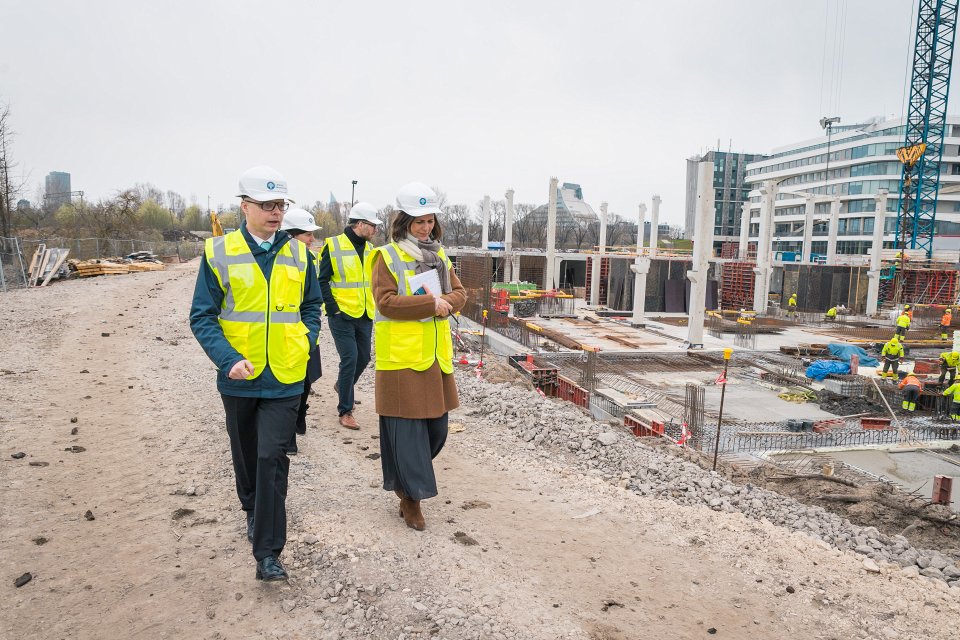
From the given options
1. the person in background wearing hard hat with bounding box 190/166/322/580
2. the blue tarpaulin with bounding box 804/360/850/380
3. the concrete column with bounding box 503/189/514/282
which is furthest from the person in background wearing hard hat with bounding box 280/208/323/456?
the concrete column with bounding box 503/189/514/282

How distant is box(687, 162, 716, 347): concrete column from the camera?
59.2 feet

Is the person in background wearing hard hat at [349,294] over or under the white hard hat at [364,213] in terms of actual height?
under

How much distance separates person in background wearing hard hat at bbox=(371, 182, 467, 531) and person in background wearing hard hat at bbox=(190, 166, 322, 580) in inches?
23.5

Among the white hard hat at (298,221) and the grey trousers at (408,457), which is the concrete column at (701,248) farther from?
the grey trousers at (408,457)

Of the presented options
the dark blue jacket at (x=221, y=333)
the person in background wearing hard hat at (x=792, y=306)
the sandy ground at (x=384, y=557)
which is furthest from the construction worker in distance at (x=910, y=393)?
the person in background wearing hard hat at (x=792, y=306)

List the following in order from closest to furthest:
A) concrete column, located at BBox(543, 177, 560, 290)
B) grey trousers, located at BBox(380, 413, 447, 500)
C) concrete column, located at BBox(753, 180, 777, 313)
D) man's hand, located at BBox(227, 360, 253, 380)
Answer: man's hand, located at BBox(227, 360, 253, 380) < grey trousers, located at BBox(380, 413, 447, 500) < concrete column, located at BBox(543, 177, 560, 290) < concrete column, located at BBox(753, 180, 777, 313)

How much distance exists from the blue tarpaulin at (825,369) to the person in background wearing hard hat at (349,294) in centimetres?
1329

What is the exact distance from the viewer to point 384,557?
307 cm

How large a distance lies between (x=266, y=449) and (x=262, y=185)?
1.17 metres

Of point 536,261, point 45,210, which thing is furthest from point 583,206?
point 45,210

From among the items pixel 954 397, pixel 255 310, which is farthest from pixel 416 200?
pixel 954 397

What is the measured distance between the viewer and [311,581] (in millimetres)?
2818

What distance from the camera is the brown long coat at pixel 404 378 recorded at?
10.7 ft

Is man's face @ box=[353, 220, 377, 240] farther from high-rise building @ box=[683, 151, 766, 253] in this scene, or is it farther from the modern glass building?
high-rise building @ box=[683, 151, 766, 253]
